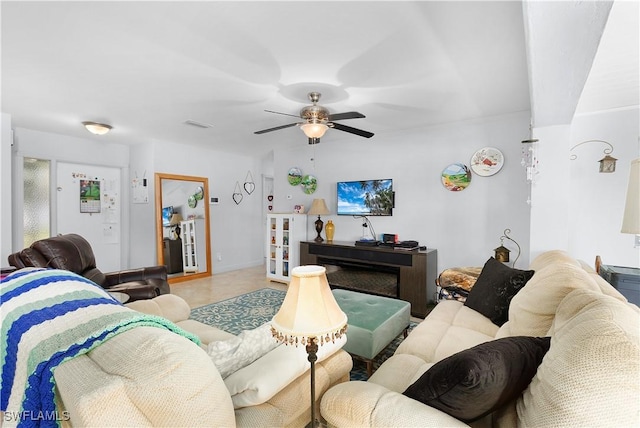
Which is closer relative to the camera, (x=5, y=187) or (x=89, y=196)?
(x=5, y=187)

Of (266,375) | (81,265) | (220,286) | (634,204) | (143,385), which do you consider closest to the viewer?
(143,385)

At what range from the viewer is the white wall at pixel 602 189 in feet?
9.53

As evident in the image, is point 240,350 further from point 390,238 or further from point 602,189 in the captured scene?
point 602,189

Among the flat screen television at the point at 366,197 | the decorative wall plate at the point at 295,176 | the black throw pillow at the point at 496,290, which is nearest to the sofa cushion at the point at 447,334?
the black throw pillow at the point at 496,290

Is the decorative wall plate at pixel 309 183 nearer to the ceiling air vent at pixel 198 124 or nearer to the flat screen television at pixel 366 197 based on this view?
the flat screen television at pixel 366 197

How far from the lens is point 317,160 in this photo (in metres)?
5.03

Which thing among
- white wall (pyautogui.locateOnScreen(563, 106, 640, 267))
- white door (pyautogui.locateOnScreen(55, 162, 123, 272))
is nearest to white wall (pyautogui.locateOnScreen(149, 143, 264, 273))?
white door (pyautogui.locateOnScreen(55, 162, 123, 272))

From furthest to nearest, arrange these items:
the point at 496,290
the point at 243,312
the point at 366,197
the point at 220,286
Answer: the point at 220,286, the point at 366,197, the point at 243,312, the point at 496,290

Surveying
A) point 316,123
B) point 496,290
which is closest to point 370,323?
point 496,290

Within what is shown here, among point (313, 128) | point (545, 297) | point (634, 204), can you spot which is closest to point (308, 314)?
point (545, 297)

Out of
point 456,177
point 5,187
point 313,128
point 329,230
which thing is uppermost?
point 313,128

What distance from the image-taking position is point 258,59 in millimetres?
2180

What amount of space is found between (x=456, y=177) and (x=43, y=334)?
154 inches

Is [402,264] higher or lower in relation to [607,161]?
lower
